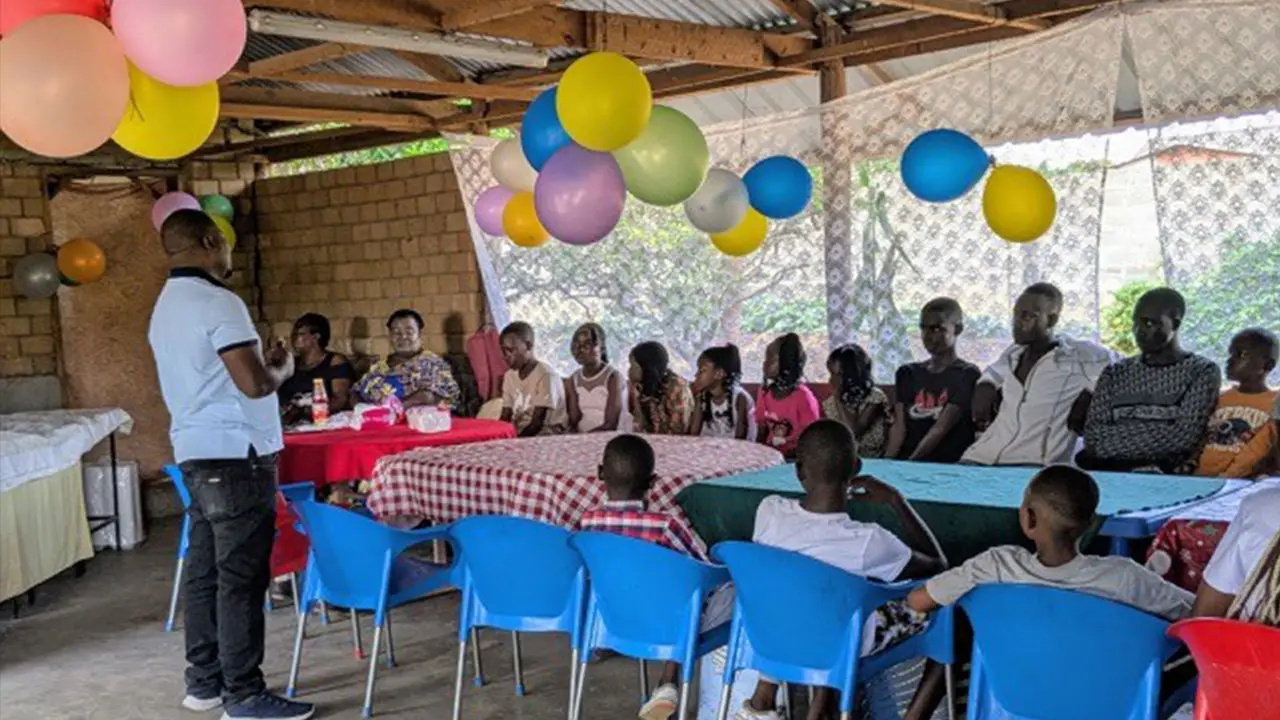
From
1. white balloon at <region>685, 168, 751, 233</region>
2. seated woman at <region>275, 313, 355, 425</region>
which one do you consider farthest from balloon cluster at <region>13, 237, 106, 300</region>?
white balloon at <region>685, 168, 751, 233</region>

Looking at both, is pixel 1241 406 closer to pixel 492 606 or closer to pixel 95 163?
pixel 492 606

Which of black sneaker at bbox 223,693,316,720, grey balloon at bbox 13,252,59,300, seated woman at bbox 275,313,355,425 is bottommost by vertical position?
black sneaker at bbox 223,693,316,720

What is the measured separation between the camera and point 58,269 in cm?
869

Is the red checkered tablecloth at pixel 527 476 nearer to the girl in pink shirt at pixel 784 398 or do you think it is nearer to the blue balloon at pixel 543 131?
the girl in pink shirt at pixel 784 398

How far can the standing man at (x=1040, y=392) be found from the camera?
527 centimetres

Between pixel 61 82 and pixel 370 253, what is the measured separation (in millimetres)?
6028

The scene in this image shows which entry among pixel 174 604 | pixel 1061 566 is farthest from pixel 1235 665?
pixel 174 604

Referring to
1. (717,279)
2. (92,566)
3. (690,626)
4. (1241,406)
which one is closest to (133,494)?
(92,566)

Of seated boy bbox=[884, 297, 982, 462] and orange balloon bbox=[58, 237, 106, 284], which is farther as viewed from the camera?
orange balloon bbox=[58, 237, 106, 284]

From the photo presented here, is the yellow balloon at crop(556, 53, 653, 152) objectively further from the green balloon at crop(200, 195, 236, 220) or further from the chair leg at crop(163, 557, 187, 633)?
the green balloon at crop(200, 195, 236, 220)

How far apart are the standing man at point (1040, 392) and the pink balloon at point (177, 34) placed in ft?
10.8

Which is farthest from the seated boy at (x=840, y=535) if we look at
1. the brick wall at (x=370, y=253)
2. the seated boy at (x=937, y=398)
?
the brick wall at (x=370, y=253)

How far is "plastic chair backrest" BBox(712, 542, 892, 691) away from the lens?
123 inches

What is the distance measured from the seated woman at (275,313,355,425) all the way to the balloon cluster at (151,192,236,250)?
4.88 ft
